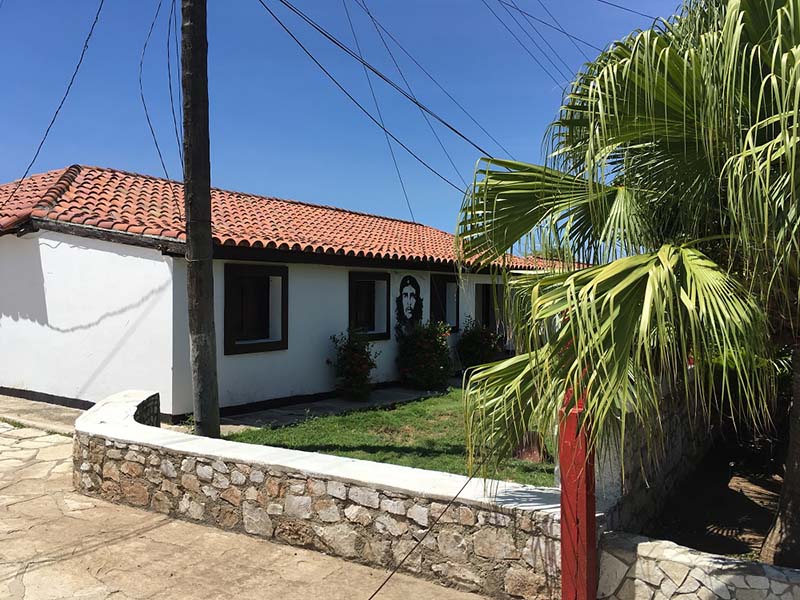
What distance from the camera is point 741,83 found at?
107 inches

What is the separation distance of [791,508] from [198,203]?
17.2 ft

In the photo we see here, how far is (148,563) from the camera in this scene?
4211 millimetres

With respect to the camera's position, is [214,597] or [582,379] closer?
[582,379]

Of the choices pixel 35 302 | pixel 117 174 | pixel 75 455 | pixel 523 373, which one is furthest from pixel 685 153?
pixel 117 174

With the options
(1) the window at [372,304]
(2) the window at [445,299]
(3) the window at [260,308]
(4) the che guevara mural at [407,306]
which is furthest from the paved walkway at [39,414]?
(2) the window at [445,299]

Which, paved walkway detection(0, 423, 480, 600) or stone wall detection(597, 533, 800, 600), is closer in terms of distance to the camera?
stone wall detection(597, 533, 800, 600)

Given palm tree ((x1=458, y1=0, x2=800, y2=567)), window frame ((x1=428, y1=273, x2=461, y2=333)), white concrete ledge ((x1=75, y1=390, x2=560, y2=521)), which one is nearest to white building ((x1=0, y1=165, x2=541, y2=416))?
window frame ((x1=428, y1=273, x2=461, y2=333))

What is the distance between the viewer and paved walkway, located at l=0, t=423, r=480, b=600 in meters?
3.81

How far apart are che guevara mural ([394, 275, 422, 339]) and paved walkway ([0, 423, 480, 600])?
23.4 ft

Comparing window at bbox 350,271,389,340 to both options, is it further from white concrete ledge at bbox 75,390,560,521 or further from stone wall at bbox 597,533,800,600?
stone wall at bbox 597,533,800,600

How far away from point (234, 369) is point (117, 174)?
6347mm

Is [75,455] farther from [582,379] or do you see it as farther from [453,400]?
[453,400]

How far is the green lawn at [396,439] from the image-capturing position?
609cm

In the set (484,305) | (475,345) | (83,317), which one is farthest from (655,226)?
(484,305)
